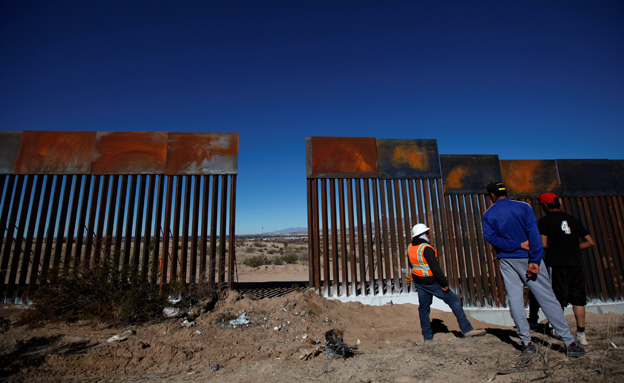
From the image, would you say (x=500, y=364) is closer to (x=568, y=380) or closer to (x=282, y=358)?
(x=568, y=380)

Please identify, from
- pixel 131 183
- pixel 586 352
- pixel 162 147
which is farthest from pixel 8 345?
pixel 586 352

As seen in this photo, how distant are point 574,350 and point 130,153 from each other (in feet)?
26.4

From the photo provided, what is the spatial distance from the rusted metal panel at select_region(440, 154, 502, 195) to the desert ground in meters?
3.40

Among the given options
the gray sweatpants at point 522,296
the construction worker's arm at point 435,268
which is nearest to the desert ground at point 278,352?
the gray sweatpants at point 522,296

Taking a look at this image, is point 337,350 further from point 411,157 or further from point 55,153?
point 55,153

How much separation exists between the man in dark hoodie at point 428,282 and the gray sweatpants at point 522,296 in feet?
2.69

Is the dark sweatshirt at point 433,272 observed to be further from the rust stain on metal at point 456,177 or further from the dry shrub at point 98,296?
the dry shrub at point 98,296

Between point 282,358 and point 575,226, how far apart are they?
13.5 ft

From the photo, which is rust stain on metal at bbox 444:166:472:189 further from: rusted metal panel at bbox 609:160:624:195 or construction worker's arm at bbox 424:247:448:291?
rusted metal panel at bbox 609:160:624:195

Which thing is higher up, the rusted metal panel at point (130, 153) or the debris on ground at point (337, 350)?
the rusted metal panel at point (130, 153)

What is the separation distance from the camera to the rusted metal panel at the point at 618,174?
8.44m

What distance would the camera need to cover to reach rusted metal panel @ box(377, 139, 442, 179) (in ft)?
24.0

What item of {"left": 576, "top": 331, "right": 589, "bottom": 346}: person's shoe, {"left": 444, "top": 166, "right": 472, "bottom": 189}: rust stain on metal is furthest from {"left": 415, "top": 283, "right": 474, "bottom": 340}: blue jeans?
{"left": 444, "top": 166, "right": 472, "bottom": 189}: rust stain on metal

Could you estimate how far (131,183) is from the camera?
6.59m
